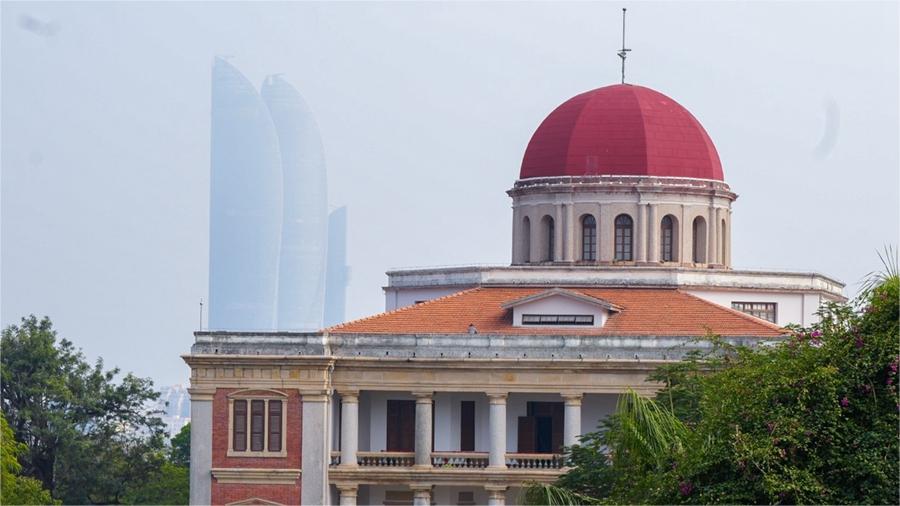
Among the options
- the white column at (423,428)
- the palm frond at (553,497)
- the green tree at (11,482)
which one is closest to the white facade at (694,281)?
the white column at (423,428)

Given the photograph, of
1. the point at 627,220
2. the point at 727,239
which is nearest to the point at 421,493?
the point at 627,220

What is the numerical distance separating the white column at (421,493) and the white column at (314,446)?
2566 millimetres

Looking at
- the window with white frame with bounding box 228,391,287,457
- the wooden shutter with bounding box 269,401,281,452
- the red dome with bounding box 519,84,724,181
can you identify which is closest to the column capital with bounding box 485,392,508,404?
the window with white frame with bounding box 228,391,287,457

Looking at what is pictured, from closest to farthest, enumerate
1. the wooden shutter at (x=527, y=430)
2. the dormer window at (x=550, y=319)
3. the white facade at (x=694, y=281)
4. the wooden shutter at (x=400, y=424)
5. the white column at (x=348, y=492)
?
1. the white column at (x=348, y=492)
2. the wooden shutter at (x=400, y=424)
3. the wooden shutter at (x=527, y=430)
4. the dormer window at (x=550, y=319)
5. the white facade at (x=694, y=281)

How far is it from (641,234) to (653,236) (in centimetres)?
40

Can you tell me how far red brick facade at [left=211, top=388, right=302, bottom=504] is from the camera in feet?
253

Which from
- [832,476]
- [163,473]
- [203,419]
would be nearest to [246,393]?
[203,419]

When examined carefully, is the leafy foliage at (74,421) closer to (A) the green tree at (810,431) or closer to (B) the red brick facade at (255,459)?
(B) the red brick facade at (255,459)

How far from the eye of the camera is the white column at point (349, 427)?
257ft

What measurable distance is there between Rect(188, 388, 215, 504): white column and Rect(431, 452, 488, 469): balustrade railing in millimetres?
6524

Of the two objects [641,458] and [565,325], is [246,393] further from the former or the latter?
[641,458]

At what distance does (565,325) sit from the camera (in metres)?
80.6

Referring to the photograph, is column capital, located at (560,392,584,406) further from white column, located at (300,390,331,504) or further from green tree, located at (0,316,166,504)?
green tree, located at (0,316,166,504)

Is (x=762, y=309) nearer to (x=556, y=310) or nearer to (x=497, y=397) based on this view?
(x=556, y=310)
